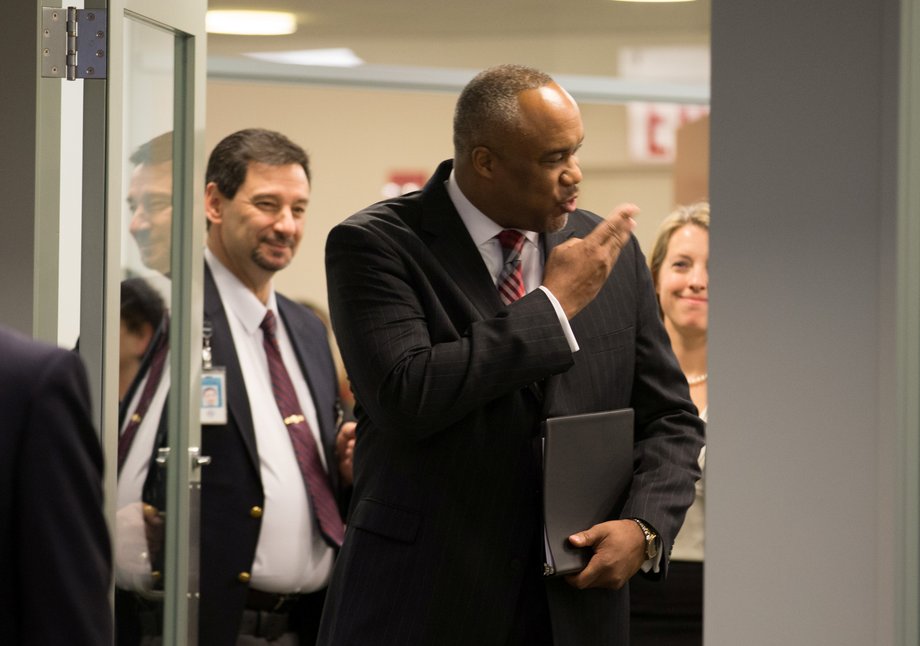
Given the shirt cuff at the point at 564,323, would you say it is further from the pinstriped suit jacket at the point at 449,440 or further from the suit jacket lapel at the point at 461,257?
the suit jacket lapel at the point at 461,257

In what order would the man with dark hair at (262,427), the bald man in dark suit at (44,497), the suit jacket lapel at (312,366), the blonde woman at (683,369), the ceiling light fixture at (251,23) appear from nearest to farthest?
the bald man in dark suit at (44,497) < the man with dark hair at (262,427) < the suit jacket lapel at (312,366) < the blonde woman at (683,369) < the ceiling light fixture at (251,23)

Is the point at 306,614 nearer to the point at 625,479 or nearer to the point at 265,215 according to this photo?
the point at 265,215

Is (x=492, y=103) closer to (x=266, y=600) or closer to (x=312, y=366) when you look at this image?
(x=312, y=366)

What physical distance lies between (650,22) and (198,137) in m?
2.67

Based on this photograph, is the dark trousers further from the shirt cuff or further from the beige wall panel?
the beige wall panel

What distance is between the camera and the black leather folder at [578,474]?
229cm

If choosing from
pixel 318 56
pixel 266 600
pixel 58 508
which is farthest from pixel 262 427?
pixel 58 508

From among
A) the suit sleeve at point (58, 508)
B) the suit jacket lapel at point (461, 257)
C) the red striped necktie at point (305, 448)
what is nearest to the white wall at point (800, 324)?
the suit jacket lapel at point (461, 257)

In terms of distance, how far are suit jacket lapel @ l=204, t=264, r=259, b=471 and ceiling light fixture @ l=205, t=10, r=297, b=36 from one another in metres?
1.54

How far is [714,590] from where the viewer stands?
115 inches

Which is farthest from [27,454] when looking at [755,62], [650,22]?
[650,22]

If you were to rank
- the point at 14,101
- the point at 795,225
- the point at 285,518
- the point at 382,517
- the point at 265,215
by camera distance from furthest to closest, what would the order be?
1. the point at 265,215
2. the point at 285,518
3. the point at 795,225
4. the point at 14,101
5. the point at 382,517

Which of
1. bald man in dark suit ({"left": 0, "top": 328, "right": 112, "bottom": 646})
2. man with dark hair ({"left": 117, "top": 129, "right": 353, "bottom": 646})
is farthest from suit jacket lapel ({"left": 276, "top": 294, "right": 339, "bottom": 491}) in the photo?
bald man in dark suit ({"left": 0, "top": 328, "right": 112, "bottom": 646})

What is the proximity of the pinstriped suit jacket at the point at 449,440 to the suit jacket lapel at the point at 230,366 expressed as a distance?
1177 millimetres
